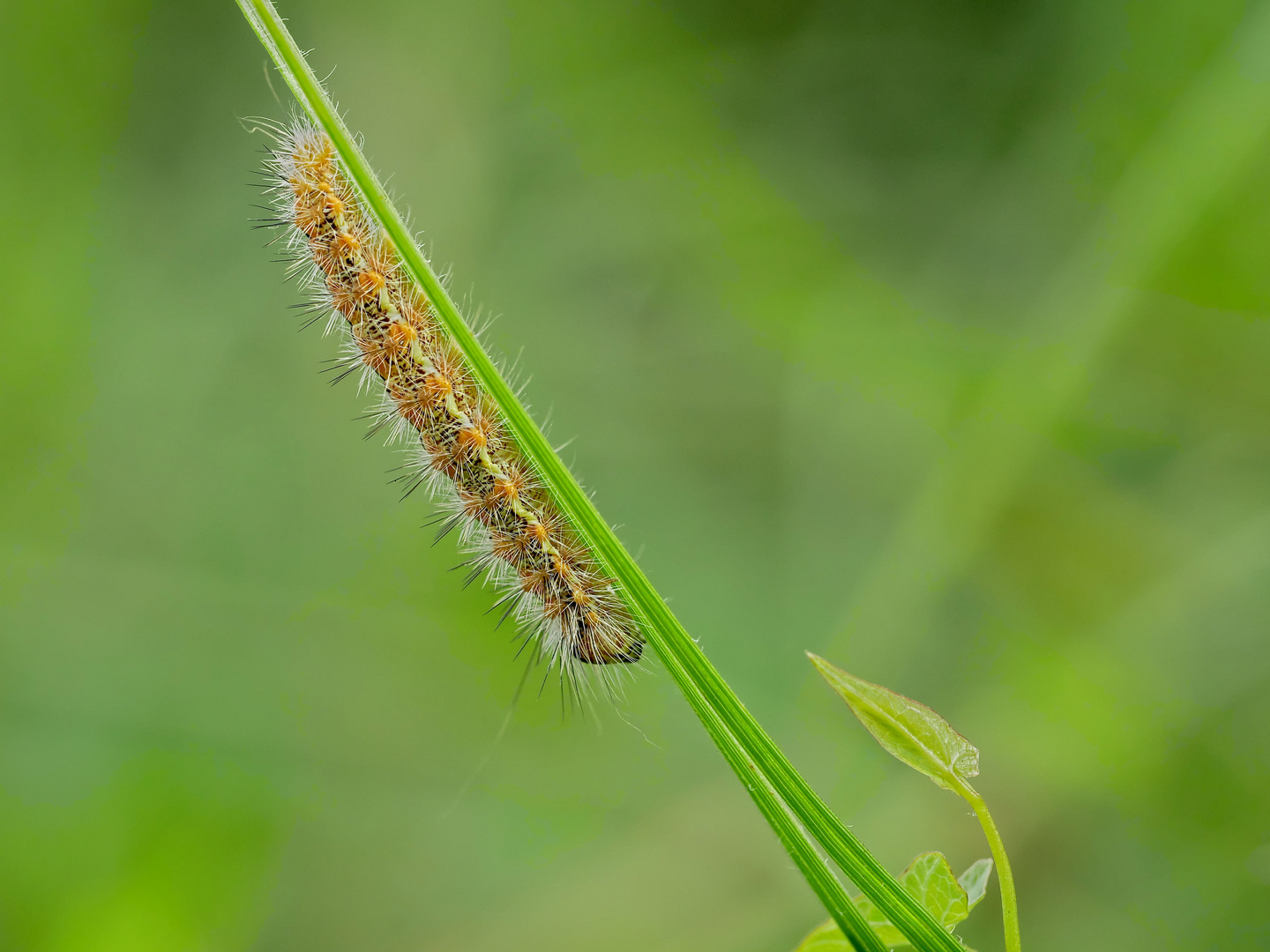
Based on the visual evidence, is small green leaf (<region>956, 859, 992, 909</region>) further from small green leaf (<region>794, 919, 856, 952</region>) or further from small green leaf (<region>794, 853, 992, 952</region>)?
small green leaf (<region>794, 919, 856, 952</region>)

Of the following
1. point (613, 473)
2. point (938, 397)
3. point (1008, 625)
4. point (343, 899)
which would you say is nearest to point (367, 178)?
point (613, 473)

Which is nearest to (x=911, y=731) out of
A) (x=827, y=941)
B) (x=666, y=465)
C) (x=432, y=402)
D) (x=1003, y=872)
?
(x=1003, y=872)

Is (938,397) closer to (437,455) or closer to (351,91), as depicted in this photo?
(437,455)

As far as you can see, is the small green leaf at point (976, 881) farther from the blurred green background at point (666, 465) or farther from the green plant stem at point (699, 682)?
the blurred green background at point (666, 465)

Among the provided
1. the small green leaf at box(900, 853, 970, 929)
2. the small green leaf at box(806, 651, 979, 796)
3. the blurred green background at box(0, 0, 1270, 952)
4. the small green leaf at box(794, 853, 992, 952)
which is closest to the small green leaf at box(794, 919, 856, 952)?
the small green leaf at box(794, 853, 992, 952)

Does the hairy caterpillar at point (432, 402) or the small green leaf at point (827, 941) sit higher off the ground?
the hairy caterpillar at point (432, 402)

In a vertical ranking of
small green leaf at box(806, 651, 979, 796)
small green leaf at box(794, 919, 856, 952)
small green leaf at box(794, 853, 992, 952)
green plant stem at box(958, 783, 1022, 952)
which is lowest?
small green leaf at box(794, 919, 856, 952)

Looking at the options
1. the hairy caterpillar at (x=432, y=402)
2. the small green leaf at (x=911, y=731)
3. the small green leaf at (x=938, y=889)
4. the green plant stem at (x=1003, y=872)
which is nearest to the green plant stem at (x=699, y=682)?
the small green leaf at (x=938, y=889)
